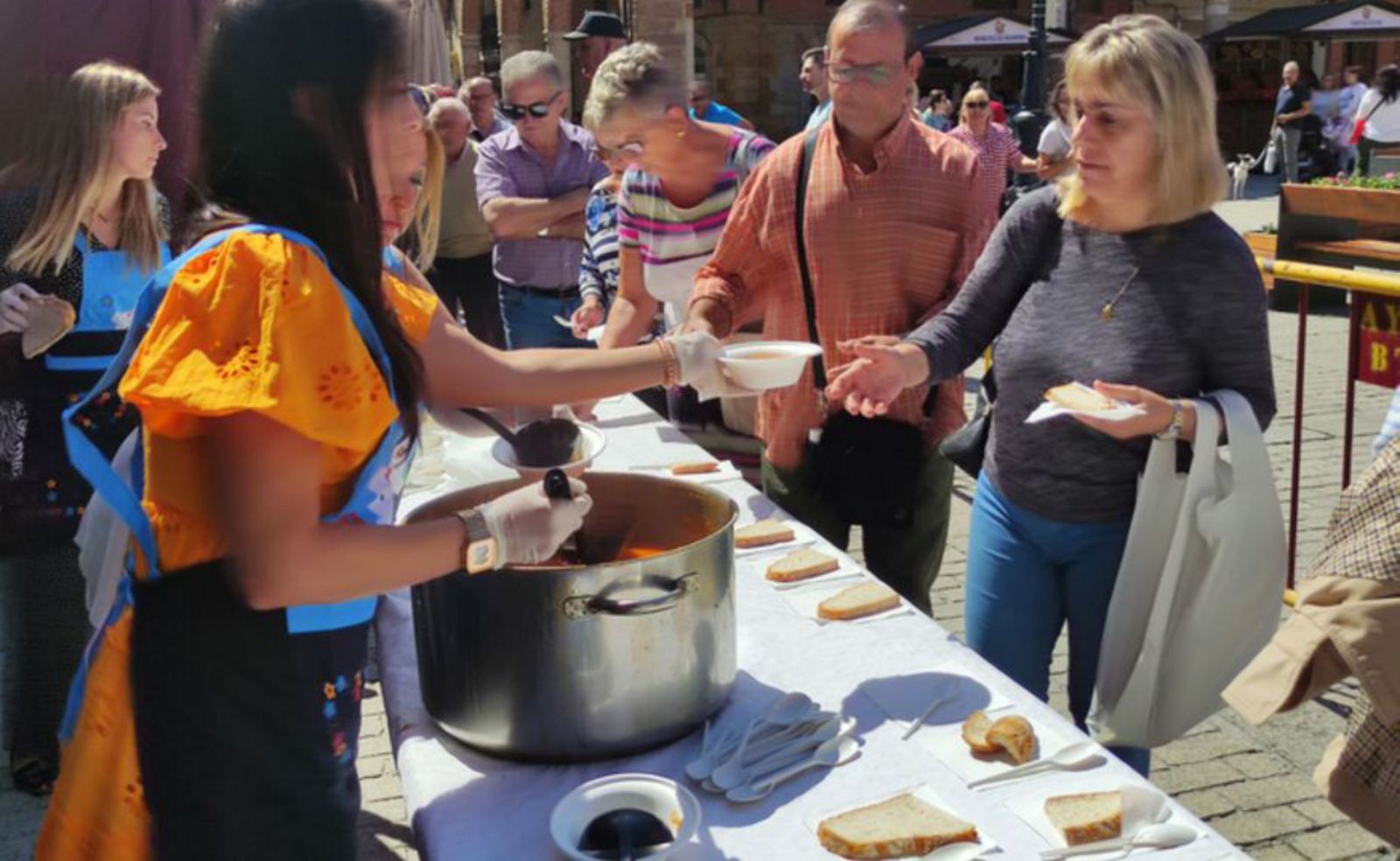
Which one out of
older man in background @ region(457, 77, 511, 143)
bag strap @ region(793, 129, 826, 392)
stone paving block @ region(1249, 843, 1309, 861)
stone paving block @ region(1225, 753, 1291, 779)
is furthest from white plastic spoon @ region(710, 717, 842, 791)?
older man in background @ region(457, 77, 511, 143)

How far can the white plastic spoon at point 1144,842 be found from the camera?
151 cm

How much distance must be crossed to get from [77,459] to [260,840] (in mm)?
526

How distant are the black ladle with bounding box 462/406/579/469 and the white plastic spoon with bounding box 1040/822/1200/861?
3.46ft

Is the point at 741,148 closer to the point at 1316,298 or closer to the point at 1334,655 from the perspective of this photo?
the point at 1334,655

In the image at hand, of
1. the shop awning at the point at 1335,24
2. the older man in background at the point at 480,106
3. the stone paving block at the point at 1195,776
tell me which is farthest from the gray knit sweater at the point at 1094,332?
the shop awning at the point at 1335,24

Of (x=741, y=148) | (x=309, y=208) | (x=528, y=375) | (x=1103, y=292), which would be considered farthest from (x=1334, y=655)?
(x=741, y=148)

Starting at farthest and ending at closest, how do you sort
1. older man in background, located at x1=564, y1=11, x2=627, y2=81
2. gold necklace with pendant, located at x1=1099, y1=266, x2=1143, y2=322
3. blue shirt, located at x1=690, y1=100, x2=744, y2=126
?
older man in background, located at x1=564, y1=11, x2=627, y2=81 → blue shirt, located at x1=690, y1=100, x2=744, y2=126 → gold necklace with pendant, located at x1=1099, y1=266, x2=1143, y2=322

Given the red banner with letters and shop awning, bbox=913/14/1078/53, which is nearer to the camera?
the red banner with letters

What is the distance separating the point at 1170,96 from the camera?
7.24 ft

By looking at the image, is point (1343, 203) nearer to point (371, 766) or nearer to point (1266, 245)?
point (1266, 245)

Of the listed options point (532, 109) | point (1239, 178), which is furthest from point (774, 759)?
point (1239, 178)

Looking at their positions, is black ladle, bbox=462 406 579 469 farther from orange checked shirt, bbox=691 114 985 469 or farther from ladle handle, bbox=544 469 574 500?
orange checked shirt, bbox=691 114 985 469

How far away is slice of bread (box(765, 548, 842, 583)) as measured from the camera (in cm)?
238

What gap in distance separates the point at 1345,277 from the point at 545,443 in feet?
8.32
